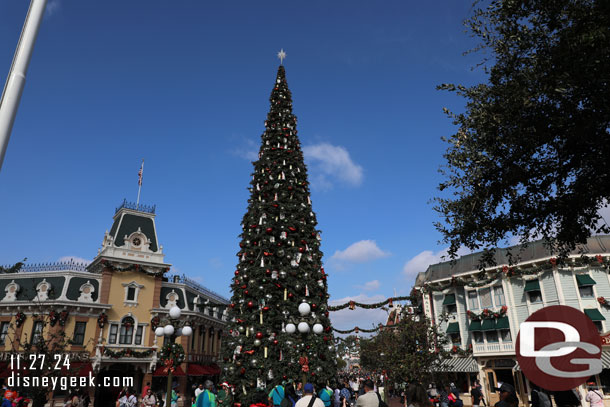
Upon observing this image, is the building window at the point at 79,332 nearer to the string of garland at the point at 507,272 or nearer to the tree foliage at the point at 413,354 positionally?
the tree foliage at the point at 413,354

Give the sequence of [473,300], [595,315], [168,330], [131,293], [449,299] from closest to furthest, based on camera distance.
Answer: [168,330] → [595,315] → [131,293] → [473,300] → [449,299]

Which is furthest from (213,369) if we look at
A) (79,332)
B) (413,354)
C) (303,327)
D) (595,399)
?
(595,399)

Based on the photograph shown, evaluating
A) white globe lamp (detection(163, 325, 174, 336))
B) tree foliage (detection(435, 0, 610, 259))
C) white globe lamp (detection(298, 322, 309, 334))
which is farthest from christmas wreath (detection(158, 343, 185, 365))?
A: tree foliage (detection(435, 0, 610, 259))

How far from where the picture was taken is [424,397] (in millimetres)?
5230

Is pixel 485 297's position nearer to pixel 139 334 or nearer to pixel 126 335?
pixel 139 334

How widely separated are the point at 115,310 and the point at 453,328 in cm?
2824

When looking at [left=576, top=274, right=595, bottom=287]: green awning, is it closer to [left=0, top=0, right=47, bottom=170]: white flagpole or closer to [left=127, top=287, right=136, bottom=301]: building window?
[left=0, top=0, right=47, bottom=170]: white flagpole

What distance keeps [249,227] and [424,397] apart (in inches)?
545

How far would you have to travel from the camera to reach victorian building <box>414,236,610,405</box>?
27719 mm

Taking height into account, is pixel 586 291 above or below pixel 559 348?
above

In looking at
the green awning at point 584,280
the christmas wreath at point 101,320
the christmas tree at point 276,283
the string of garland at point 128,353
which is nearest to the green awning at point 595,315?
the green awning at point 584,280

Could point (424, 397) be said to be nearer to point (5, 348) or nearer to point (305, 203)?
point (305, 203)

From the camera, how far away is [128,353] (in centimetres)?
2903

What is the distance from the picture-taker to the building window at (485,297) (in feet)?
104
